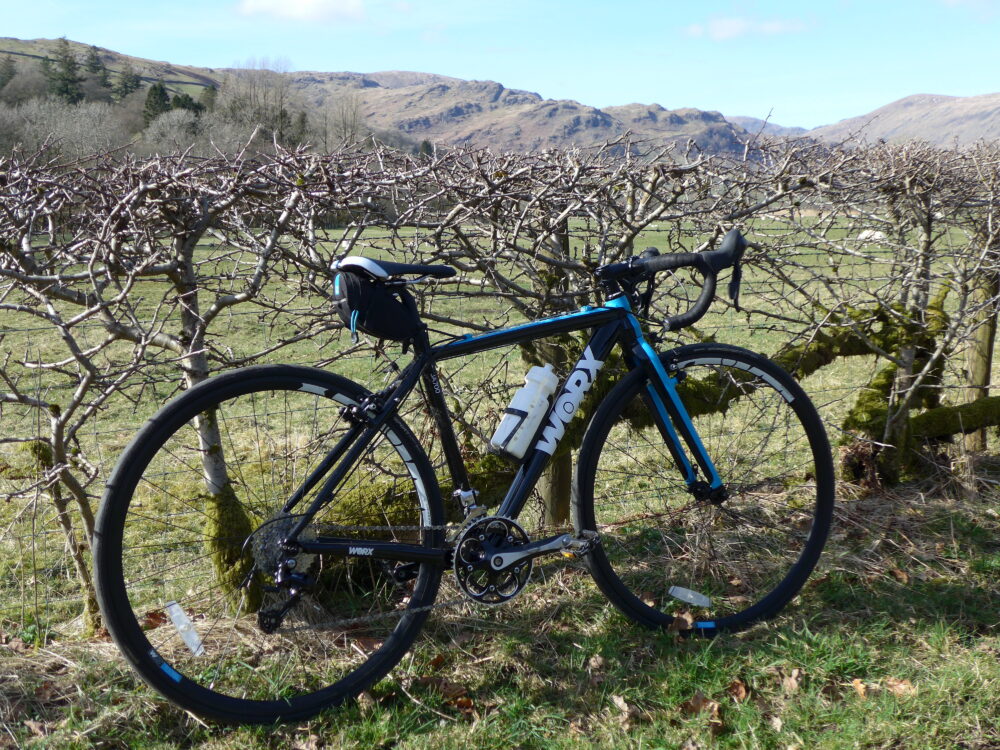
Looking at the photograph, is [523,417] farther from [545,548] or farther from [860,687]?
[860,687]

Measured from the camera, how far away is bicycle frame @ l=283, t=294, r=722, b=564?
2.59 metres

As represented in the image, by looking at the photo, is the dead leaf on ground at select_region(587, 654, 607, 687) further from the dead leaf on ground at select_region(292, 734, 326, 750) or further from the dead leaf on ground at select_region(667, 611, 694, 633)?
the dead leaf on ground at select_region(292, 734, 326, 750)

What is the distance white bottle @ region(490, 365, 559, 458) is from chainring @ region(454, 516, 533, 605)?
0.87 ft

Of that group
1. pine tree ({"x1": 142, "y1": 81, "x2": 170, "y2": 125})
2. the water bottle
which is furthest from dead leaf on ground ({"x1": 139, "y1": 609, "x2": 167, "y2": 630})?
pine tree ({"x1": 142, "y1": 81, "x2": 170, "y2": 125})

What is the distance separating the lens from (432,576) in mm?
2773

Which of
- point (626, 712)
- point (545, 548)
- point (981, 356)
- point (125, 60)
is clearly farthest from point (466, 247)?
point (125, 60)

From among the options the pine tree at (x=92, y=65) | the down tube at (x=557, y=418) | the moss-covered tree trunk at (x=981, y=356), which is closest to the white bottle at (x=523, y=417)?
the down tube at (x=557, y=418)

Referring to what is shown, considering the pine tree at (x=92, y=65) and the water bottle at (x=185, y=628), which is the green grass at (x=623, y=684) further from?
the pine tree at (x=92, y=65)

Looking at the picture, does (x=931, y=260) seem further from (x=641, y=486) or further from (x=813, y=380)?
(x=813, y=380)

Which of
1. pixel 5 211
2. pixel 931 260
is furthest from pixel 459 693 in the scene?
pixel 931 260

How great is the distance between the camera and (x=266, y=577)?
306 cm

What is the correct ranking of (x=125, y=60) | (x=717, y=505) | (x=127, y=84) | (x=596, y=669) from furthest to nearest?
(x=125, y=60)
(x=127, y=84)
(x=717, y=505)
(x=596, y=669)

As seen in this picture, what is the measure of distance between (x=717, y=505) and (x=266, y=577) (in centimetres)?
181

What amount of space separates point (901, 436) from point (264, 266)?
12.1ft
